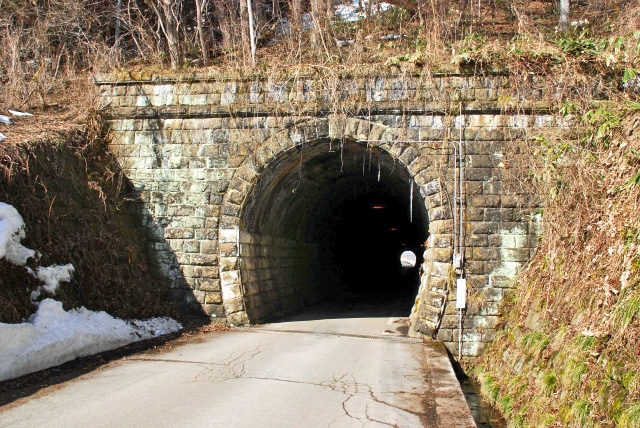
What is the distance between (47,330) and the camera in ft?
22.4

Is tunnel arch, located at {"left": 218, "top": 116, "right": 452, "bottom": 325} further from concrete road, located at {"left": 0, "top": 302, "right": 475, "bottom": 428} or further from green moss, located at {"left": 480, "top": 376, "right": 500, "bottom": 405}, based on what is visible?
green moss, located at {"left": 480, "top": 376, "right": 500, "bottom": 405}

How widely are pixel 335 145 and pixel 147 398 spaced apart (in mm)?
6258

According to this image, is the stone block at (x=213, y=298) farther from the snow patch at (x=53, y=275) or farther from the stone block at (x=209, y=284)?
the snow patch at (x=53, y=275)

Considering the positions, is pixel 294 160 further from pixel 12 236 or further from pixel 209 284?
pixel 12 236

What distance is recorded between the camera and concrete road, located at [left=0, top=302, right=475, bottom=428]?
5.02 m

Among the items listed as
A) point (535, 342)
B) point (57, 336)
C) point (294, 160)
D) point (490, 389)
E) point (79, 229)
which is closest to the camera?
point (535, 342)

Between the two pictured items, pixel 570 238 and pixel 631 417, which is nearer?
pixel 631 417

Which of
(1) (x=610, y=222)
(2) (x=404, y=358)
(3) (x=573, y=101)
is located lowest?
(2) (x=404, y=358)

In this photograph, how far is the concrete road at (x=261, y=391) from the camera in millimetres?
5023

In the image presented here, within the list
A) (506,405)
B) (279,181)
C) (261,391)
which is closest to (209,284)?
(279,181)

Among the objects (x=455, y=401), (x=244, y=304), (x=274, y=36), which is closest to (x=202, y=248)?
(x=244, y=304)

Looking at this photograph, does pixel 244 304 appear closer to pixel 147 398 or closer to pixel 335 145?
pixel 335 145

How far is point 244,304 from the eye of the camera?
33.1 feet

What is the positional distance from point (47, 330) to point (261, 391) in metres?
3.06
